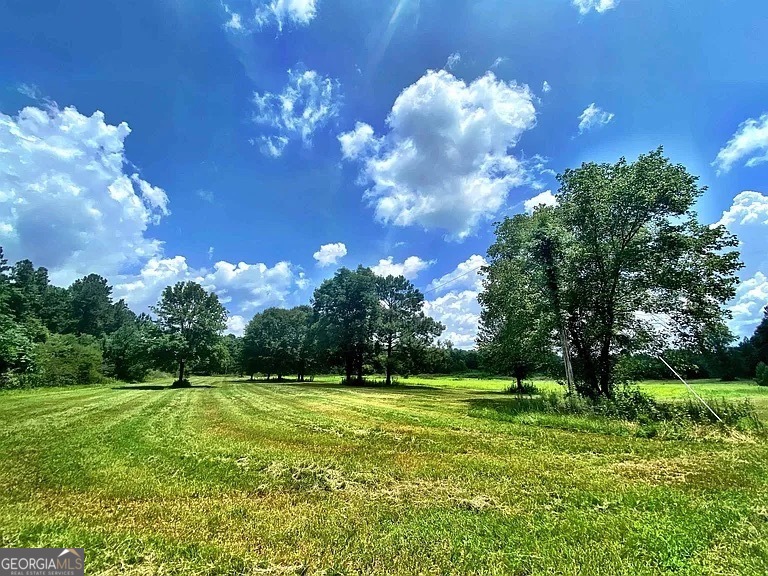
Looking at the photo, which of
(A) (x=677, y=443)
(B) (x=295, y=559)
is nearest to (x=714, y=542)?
(B) (x=295, y=559)

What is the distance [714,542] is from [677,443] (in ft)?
20.5

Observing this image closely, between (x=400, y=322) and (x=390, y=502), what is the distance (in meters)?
35.8

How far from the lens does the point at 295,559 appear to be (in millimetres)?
3557

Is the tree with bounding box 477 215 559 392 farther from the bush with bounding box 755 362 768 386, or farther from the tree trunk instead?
the bush with bounding box 755 362 768 386

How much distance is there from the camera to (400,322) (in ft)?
134

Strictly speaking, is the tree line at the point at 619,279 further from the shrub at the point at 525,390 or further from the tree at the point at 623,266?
the shrub at the point at 525,390

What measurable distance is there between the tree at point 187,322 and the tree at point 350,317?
11628 millimetres

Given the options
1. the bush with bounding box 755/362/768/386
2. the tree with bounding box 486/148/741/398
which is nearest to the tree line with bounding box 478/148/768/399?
the tree with bounding box 486/148/741/398

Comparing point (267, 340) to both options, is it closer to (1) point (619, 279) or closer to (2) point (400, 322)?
(2) point (400, 322)

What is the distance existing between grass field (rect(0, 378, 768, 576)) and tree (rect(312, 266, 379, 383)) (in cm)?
3024

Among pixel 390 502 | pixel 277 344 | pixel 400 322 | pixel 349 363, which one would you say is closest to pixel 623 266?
pixel 390 502

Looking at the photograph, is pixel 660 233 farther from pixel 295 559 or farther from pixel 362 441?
pixel 295 559

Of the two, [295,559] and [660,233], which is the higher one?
[660,233]

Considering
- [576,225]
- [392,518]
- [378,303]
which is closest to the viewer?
[392,518]
